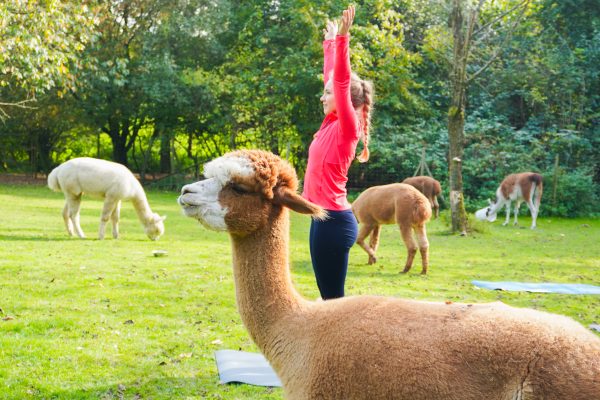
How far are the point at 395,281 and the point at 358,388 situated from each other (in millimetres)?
7515

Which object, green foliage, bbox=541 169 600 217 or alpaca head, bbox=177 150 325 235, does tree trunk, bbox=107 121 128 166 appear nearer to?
green foliage, bbox=541 169 600 217

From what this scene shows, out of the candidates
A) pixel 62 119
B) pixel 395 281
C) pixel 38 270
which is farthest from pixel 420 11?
pixel 38 270

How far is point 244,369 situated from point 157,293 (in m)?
3.26

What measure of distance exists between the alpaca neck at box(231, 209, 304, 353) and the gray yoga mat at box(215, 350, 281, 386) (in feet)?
6.93

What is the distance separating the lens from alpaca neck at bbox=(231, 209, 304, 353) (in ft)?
9.46

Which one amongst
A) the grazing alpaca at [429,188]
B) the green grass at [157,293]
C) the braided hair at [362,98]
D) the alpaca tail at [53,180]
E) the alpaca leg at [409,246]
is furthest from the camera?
the grazing alpaca at [429,188]

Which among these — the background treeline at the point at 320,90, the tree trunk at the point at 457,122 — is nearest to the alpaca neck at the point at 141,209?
the tree trunk at the point at 457,122

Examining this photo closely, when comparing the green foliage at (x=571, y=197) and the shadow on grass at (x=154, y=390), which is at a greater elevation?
the green foliage at (x=571, y=197)

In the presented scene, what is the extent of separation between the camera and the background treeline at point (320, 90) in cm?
2512

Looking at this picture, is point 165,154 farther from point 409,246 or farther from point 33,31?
point 409,246

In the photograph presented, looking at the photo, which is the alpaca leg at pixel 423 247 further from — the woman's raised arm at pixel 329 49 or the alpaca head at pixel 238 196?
the alpaca head at pixel 238 196

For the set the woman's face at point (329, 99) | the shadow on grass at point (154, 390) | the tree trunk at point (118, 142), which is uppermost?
the tree trunk at point (118, 142)

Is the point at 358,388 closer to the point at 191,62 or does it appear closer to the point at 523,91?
the point at 523,91

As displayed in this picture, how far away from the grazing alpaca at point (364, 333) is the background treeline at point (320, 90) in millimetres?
20516
